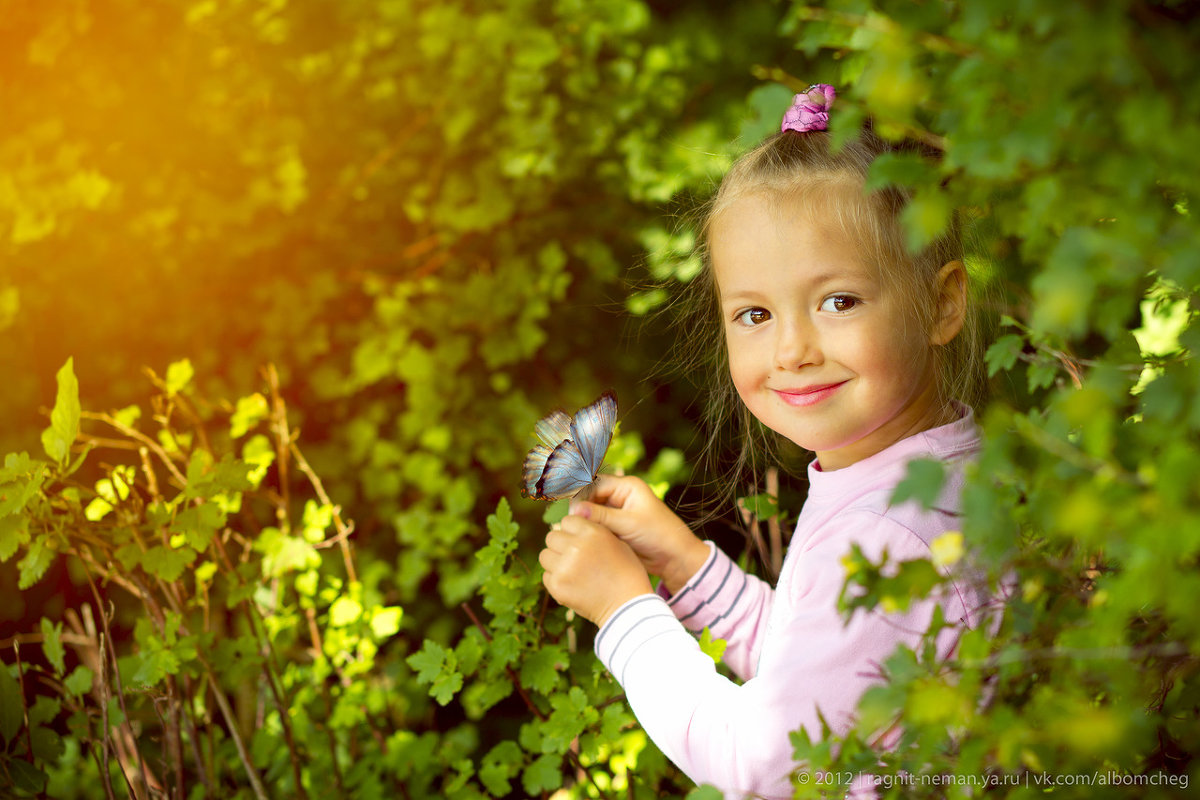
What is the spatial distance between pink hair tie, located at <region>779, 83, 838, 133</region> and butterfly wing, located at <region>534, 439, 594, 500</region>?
0.62 m

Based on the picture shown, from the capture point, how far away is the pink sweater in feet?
3.74

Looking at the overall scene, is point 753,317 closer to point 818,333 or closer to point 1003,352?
point 818,333

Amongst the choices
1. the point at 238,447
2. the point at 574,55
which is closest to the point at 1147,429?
the point at 574,55

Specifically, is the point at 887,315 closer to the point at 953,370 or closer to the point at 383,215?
the point at 953,370

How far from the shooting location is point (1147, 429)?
0.77 metres

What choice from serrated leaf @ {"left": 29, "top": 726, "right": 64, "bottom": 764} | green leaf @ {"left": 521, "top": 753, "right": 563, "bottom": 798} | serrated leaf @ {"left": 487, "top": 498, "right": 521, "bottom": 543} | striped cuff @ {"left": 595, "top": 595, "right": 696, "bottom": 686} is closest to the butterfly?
serrated leaf @ {"left": 487, "top": 498, "right": 521, "bottom": 543}

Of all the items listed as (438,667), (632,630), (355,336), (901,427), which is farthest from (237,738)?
(355,336)

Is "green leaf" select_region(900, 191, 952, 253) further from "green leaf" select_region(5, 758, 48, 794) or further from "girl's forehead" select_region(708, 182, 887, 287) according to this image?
"green leaf" select_region(5, 758, 48, 794)

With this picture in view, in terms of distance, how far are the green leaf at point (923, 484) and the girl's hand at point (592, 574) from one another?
0.74 metres

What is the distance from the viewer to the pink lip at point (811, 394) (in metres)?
1.37

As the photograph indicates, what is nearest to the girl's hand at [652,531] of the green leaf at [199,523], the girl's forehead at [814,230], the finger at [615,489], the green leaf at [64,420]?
the finger at [615,489]

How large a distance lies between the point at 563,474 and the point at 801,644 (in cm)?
43

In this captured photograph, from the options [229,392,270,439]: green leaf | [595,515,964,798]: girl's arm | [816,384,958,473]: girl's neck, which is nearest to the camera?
[595,515,964,798]: girl's arm

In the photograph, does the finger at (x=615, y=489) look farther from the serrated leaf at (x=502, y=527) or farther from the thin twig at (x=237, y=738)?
the thin twig at (x=237, y=738)
